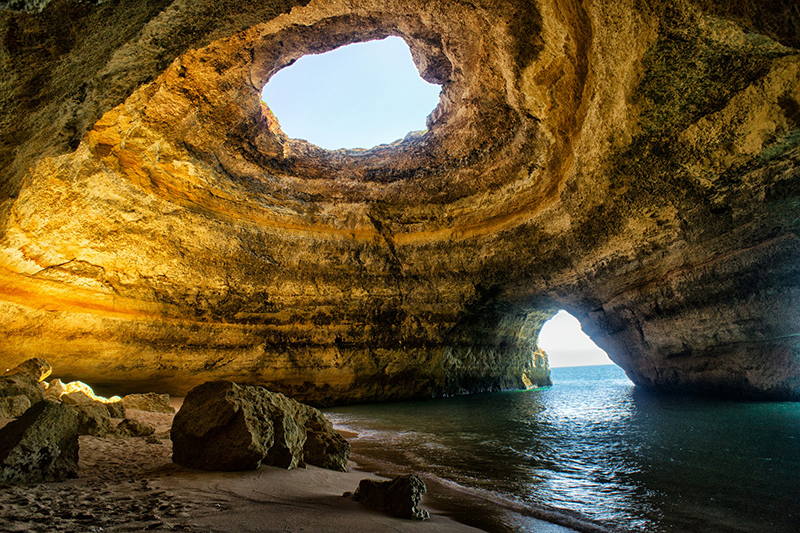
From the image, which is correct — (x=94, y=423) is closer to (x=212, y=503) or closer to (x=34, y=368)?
(x=212, y=503)

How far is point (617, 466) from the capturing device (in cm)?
334

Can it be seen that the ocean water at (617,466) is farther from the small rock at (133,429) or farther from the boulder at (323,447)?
the small rock at (133,429)

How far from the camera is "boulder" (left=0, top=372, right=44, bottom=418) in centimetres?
358

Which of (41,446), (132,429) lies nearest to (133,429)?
(132,429)

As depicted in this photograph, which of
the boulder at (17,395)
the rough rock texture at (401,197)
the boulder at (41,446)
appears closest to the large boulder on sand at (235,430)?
the boulder at (41,446)

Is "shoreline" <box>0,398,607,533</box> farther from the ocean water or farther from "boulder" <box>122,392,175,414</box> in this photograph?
"boulder" <box>122,392,175,414</box>

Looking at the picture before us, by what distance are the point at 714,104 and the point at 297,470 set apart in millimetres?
7455

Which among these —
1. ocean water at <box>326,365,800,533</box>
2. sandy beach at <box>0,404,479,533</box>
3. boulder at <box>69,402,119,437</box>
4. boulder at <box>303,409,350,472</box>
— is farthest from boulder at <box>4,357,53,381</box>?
boulder at <box>303,409,350,472</box>

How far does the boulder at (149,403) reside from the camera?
6.59 m

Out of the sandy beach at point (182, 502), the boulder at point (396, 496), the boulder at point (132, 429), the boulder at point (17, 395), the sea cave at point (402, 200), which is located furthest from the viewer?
the boulder at point (132, 429)

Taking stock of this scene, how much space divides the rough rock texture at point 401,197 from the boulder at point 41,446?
2.10m

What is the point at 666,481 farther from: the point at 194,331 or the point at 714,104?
the point at 194,331

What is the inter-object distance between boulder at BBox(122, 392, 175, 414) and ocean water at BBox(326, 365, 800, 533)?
11.8 feet

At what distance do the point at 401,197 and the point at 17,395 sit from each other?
8.29 metres
